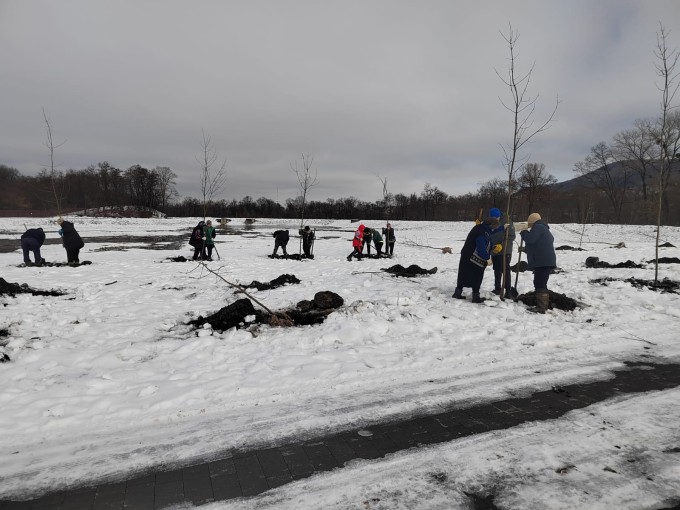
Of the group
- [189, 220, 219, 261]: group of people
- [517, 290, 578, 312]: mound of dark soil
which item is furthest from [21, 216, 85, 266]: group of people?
[517, 290, 578, 312]: mound of dark soil

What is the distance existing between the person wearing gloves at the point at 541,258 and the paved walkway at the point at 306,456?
280 cm

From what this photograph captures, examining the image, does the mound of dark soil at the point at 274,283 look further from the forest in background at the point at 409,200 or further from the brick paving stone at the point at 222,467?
the forest in background at the point at 409,200

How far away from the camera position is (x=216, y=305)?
23.9 feet

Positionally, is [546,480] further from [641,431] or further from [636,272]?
[636,272]

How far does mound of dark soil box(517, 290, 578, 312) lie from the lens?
6.65m

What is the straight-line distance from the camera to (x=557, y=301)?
6832 millimetres

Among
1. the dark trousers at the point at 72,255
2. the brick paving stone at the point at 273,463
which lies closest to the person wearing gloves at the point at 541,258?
the brick paving stone at the point at 273,463

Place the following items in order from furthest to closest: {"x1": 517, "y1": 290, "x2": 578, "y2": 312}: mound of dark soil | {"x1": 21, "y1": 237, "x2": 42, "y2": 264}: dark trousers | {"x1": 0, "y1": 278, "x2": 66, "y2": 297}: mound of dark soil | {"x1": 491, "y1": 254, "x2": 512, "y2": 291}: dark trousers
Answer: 1. {"x1": 21, "y1": 237, "x2": 42, "y2": 264}: dark trousers
2. {"x1": 491, "y1": 254, "x2": 512, "y2": 291}: dark trousers
3. {"x1": 0, "y1": 278, "x2": 66, "y2": 297}: mound of dark soil
4. {"x1": 517, "y1": 290, "x2": 578, "y2": 312}: mound of dark soil

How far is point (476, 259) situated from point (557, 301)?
5.73 ft

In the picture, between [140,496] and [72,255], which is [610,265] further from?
[72,255]

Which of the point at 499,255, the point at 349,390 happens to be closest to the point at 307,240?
the point at 499,255

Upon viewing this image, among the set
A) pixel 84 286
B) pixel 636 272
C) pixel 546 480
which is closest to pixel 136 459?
pixel 546 480

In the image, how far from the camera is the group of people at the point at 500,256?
649cm

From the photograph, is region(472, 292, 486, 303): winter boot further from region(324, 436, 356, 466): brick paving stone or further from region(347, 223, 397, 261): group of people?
region(347, 223, 397, 261): group of people
